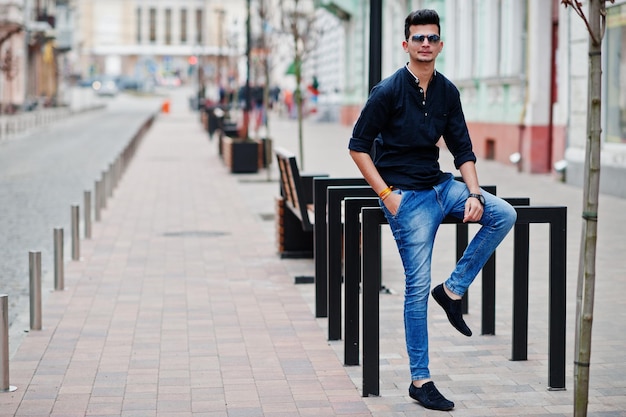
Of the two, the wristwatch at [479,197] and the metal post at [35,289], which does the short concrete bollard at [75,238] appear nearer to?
the metal post at [35,289]

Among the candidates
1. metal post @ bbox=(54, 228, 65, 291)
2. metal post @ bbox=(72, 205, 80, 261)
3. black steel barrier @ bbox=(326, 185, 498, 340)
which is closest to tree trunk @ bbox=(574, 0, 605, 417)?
black steel barrier @ bbox=(326, 185, 498, 340)

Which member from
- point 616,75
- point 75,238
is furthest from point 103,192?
point 616,75

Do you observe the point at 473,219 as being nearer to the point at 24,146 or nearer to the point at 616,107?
the point at 616,107

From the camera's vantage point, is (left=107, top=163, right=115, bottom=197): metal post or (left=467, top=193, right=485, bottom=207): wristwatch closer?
(left=467, top=193, right=485, bottom=207): wristwatch

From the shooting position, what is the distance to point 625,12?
60.0ft

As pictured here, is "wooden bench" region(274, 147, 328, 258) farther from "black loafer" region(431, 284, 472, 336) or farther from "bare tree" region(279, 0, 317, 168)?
"bare tree" region(279, 0, 317, 168)

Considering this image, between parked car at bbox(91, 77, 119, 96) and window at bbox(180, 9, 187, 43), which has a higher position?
window at bbox(180, 9, 187, 43)

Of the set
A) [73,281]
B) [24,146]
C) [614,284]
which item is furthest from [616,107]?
[24,146]

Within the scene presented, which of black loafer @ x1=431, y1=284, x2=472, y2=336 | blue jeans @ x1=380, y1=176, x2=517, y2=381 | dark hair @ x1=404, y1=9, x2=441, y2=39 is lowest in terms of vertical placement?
black loafer @ x1=431, y1=284, x2=472, y2=336

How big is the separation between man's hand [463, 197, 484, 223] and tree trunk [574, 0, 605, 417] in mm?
708

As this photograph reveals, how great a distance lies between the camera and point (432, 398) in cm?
595

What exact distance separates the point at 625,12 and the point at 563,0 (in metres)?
13.7

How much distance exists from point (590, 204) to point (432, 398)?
54.6 inches

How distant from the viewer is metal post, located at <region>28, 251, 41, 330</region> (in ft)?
26.1
